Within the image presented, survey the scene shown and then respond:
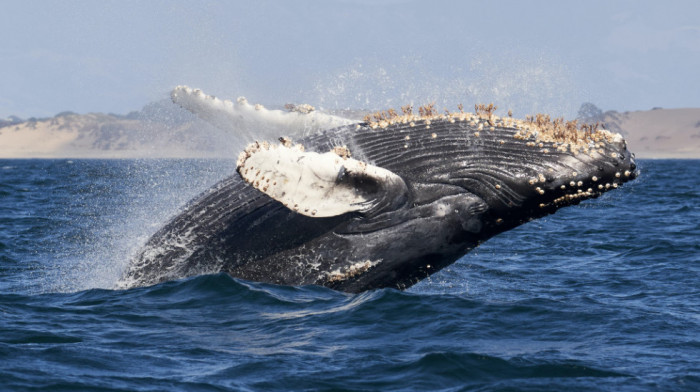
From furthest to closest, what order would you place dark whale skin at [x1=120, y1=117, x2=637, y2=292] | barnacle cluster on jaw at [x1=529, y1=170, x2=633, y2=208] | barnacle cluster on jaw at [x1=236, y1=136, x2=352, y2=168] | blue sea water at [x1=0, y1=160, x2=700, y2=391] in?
dark whale skin at [x1=120, y1=117, x2=637, y2=292]
barnacle cluster on jaw at [x1=529, y1=170, x2=633, y2=208]
barnacle cluster on jaw at [x1=236, y1=136, x2=352, y2=168]
blue sea water at [x1=0, y1=160, x2=700, y2=391]

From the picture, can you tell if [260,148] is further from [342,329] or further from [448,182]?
[448,182]

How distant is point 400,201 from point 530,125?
1.65 meters

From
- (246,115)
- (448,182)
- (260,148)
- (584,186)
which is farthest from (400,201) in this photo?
(246,115)

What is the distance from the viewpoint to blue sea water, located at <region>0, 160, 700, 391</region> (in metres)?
6.89

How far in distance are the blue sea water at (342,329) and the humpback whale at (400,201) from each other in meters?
0.30

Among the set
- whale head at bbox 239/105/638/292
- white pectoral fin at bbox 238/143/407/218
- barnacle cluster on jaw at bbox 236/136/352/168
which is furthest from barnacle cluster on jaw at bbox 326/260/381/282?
barnacle cluster on jaw at bbox 236/136/352/168

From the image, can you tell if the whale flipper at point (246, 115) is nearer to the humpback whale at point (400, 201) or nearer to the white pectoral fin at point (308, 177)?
the humpback whale at point (400, 201)

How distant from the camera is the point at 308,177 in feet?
25.9

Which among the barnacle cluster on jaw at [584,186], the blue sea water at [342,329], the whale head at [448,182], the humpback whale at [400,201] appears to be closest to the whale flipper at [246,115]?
the blue sea water at [342,329]

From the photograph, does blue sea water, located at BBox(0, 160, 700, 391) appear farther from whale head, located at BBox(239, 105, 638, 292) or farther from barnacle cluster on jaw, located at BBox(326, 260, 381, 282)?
whale head, located at BBox(239, 105, 638, 292)

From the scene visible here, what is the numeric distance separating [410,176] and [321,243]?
1.19 metres

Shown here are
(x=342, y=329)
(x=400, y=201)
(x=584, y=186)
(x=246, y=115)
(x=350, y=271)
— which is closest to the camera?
(x=342, y=329)

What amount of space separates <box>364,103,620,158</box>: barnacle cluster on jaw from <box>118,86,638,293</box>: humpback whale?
0.04ft

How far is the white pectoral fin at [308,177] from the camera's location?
25.5 feet
